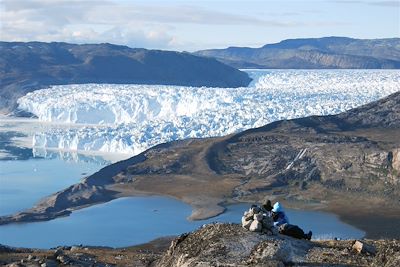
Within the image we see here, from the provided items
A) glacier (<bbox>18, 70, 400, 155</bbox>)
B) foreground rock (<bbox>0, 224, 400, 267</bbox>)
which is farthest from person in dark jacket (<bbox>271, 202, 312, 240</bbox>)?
glacier (<bbox>18, 70, 400, 155</bbox>)

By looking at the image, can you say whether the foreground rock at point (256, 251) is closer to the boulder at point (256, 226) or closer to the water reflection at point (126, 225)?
the boulder at point (256, 226)

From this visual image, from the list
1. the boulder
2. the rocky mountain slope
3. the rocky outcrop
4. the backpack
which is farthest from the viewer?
the rocky mountain slope

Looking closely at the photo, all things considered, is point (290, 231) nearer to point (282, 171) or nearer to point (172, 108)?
point (282, 171)

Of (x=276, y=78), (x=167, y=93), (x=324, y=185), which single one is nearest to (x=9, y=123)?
(x=167, y=93)

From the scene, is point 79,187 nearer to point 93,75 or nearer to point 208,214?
point 208,214

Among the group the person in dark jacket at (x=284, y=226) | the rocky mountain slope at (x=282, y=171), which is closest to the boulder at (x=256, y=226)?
the person in dark jacket at (x=284, y=226)

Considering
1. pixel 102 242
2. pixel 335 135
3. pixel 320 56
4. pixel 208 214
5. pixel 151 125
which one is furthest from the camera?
pixel 320 56

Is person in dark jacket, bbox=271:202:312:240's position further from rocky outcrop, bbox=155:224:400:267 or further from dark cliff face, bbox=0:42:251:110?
dark cliff face, bbox=0:42:251:110

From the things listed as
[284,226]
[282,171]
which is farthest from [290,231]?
[282,171]

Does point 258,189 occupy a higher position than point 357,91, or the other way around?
point 357,91
